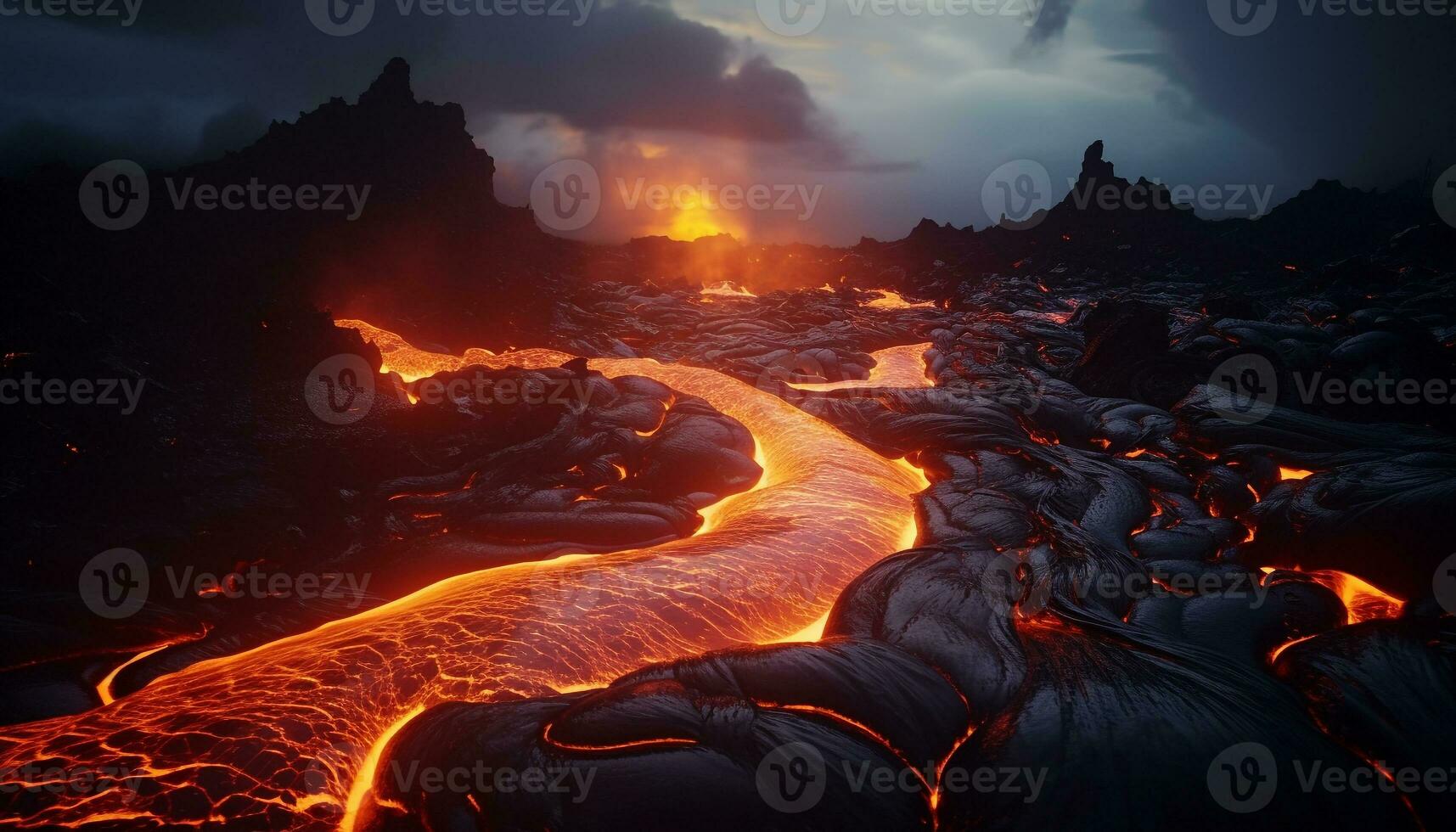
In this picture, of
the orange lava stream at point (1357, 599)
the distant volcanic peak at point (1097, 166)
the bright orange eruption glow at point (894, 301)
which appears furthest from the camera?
the distant volcanic peak at point (1097, 166)

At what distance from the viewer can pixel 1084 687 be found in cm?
409

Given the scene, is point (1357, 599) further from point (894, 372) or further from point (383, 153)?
point (383, 153)

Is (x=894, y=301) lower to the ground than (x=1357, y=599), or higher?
higher

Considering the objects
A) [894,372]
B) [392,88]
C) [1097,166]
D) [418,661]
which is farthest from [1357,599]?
[1097,166]

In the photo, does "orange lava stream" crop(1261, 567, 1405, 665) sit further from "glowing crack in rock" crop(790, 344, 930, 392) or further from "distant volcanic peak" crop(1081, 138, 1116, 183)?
"distant volcanic peak" crop(1081, 138, 1116, 183)

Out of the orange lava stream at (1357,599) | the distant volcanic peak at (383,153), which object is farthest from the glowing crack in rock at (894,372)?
the distant volcanic peak at (383,153)

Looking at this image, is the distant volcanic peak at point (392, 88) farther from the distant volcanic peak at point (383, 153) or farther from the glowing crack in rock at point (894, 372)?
the glowing crack in rock at point (894, 372)

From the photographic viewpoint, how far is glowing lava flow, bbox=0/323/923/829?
3289mm

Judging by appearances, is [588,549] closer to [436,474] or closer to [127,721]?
[436,474]

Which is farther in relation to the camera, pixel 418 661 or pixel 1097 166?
pixel 1097 166

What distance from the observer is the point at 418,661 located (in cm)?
443

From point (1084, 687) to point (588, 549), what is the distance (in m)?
4.71

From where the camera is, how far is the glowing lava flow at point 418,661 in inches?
129

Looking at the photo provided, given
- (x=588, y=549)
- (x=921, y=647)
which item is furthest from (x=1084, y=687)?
(x=588, y=549)
